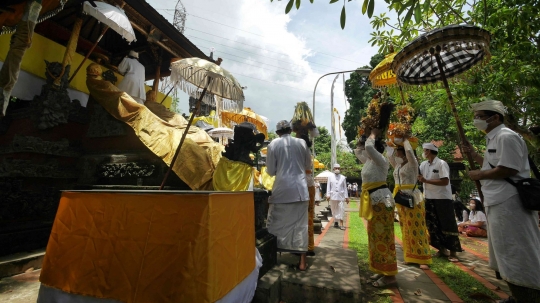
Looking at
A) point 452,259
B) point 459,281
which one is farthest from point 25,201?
point 452,259

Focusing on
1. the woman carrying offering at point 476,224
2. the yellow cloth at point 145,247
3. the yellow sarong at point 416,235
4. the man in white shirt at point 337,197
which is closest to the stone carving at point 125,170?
the yellow cloth at point 145,247

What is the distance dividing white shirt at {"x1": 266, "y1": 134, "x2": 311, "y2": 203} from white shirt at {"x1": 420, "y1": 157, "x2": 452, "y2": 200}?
8.57 feet

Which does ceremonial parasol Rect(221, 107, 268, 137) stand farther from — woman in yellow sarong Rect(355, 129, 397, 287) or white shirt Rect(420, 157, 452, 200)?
woman in yellow sarong Rect(355, 129, 397, 287)

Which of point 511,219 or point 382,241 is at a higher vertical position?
point 511,219

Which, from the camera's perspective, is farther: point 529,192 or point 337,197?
point 337,197

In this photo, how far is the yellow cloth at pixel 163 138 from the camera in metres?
3.81

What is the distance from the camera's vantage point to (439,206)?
15.4ft

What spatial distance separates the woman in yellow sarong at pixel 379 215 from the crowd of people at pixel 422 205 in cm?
1

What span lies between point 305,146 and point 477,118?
207 cm

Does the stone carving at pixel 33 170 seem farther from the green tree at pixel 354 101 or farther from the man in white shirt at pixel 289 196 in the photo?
the green tree at pixel 354 101

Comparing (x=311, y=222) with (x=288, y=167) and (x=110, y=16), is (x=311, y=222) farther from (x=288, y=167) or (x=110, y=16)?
(x=110, y=16)

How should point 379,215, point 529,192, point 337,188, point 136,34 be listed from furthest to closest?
point 337,188 < point 136,34 < point 379,215 < point 529,192

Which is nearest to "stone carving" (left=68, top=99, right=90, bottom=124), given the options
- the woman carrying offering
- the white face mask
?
the white face mask

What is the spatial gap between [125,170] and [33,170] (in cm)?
122
